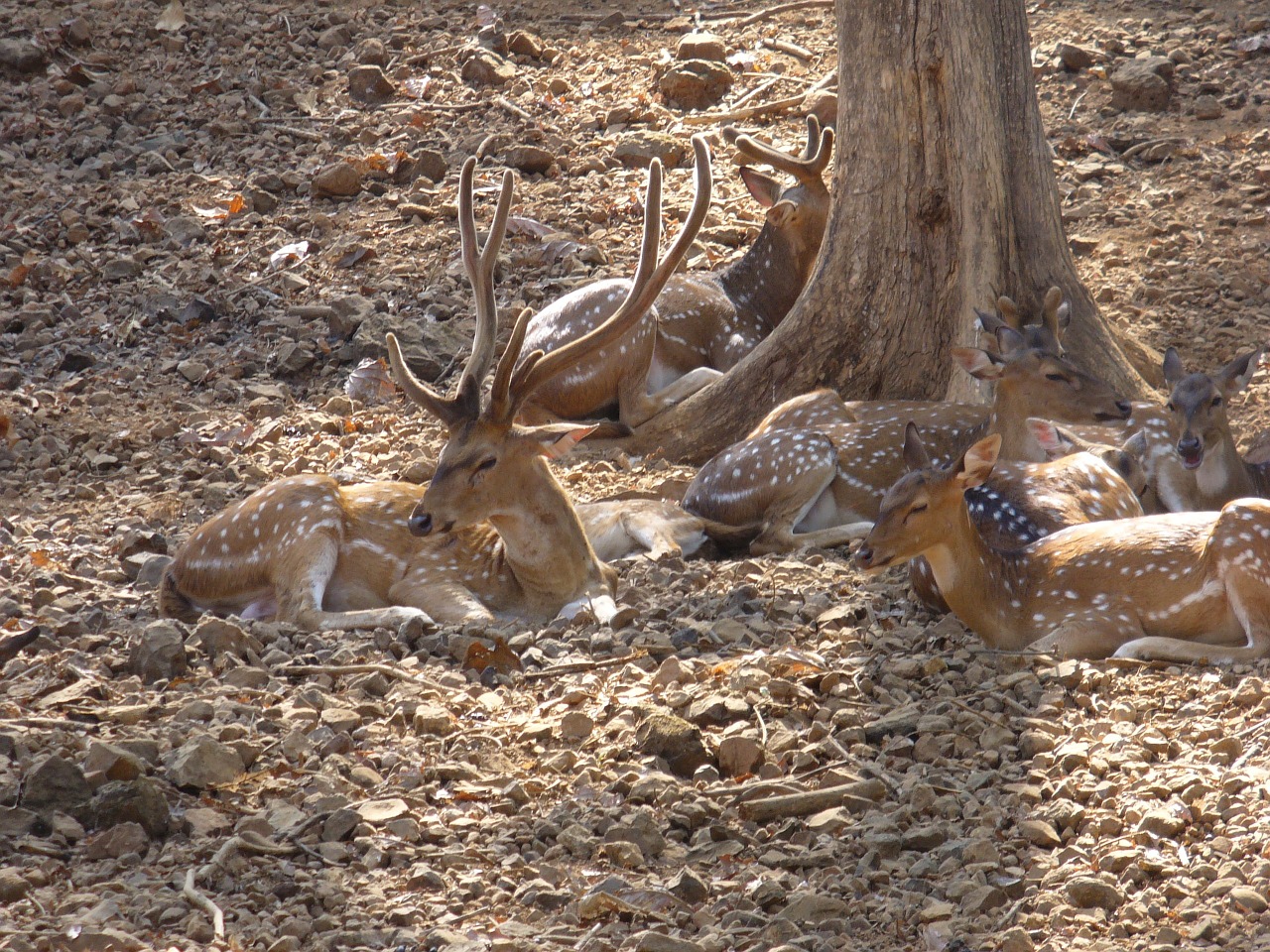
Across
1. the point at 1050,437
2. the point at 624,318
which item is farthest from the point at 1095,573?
the point at 624,318

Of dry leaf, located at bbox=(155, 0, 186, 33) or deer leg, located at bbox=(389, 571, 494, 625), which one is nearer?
deer leg, located at bbox=(389, 571, 494, 625)

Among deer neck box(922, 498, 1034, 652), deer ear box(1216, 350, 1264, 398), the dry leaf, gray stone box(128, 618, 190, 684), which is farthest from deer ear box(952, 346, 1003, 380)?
the dry leaf

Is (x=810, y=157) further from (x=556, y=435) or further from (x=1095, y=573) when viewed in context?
(x=1095, y=573)

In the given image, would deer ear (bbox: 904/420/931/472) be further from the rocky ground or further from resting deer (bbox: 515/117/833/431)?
resting deer (bbox: 515/117/833/431)

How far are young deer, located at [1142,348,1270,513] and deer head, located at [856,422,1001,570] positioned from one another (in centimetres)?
153

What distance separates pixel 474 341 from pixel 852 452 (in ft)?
6.13

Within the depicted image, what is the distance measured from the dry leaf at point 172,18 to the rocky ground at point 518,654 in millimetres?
990

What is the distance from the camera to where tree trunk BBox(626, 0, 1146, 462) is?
20.5 ft

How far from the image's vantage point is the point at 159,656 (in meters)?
4.64

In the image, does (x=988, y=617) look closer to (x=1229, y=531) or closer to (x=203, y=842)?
(x=1229, y=531)

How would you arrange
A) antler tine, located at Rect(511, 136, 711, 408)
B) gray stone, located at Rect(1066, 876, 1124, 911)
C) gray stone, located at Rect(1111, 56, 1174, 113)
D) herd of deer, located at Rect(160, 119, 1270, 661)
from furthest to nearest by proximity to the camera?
gray stone, located at Rect(1111, 56, 1174, 113)
antler tine, located at Rect(511, 136, 711, 408)
herd of deer, located at Rect(160, 119, 1270, 661)
gray stone, located at Rect(1066, 876, 1124, 911)

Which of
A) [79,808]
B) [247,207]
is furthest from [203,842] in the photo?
[247,207]

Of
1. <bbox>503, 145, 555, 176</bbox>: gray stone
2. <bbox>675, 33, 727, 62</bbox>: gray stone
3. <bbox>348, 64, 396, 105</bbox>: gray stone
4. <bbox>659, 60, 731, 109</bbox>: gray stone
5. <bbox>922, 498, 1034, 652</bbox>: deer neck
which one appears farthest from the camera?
<bbox>675, 33, 727, 62</bbox>: gray stone

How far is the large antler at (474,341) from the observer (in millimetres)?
5648
